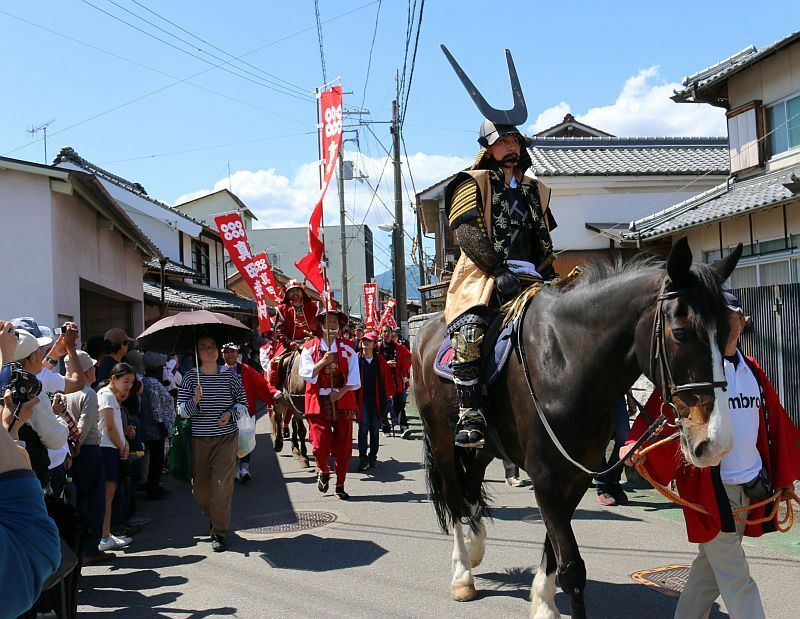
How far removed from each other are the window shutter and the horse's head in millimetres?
11168

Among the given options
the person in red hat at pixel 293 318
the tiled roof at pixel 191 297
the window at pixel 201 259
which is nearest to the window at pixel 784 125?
the person in red hat at pixel 293 318

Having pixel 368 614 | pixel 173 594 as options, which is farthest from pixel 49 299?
pixel 368 614

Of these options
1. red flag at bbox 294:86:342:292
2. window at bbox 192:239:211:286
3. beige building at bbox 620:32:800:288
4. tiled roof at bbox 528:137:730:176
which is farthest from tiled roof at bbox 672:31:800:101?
window at bbox 192:239:211:286

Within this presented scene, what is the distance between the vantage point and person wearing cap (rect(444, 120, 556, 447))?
456cm

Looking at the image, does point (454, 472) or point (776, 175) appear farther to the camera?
point (776, 175)

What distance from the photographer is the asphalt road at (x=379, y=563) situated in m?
5.05

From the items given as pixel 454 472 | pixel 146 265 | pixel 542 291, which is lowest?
pixel 454 472

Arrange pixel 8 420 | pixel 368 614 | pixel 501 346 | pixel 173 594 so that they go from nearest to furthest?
pixel 8 420 < pixel 501 346 < pixel 368 614 < pixel 173 594

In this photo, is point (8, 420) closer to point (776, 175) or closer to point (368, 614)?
point (368, 614)

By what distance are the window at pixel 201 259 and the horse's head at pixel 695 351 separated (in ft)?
92.6

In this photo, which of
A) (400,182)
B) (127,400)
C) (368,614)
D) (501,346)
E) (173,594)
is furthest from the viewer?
(400,182)

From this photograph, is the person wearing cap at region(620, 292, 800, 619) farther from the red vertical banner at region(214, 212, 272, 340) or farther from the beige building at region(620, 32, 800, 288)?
the red vertical banner at region(214, 212, 272, 340)

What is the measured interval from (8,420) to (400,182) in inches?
784

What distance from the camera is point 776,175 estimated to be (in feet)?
40.8
